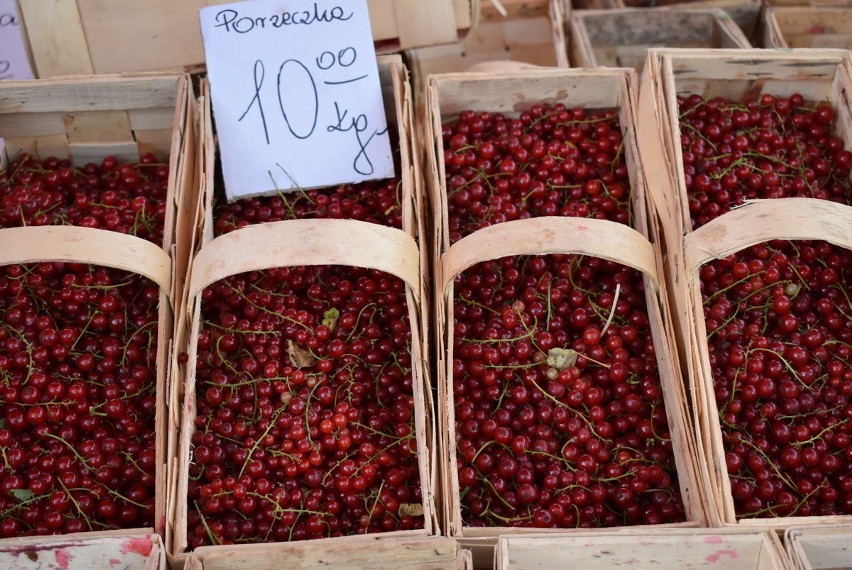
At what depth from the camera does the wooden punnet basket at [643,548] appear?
55.2 inches

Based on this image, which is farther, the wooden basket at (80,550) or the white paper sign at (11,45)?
the white paper sign at (11,45)

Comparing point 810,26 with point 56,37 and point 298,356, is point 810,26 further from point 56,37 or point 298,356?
point 56,37

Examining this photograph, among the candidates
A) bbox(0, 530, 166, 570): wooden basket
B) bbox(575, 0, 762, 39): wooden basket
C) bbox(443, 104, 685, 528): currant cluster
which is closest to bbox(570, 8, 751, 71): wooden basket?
bbox(575, 0, 762, 39): wooden basket

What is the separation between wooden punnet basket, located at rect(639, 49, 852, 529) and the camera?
59.9 inches

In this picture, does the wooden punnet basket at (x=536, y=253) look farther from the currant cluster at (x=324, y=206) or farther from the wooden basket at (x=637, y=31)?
the wooden basket at (x=637, y=31)

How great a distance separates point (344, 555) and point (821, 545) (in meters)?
0.85

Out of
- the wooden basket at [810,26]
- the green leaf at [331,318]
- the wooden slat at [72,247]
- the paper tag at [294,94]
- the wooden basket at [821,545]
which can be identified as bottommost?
the wooden basket at [821,545]

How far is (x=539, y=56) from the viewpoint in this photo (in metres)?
2.99

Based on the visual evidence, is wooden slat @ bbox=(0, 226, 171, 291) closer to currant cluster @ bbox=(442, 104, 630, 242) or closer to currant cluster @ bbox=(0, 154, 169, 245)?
currant cluster @ bbox=(0, 154, 169, 245)

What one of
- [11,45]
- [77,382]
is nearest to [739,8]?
[11,45]

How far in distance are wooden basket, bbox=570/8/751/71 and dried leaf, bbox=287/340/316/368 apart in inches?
58.8

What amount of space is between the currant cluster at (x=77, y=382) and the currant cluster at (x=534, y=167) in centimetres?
74

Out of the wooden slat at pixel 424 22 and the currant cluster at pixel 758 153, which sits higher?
the wooden slat at pixel 424 22

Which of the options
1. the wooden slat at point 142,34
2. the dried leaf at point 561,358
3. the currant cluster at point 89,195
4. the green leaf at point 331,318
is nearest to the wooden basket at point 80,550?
the green leaf at point 331,318
